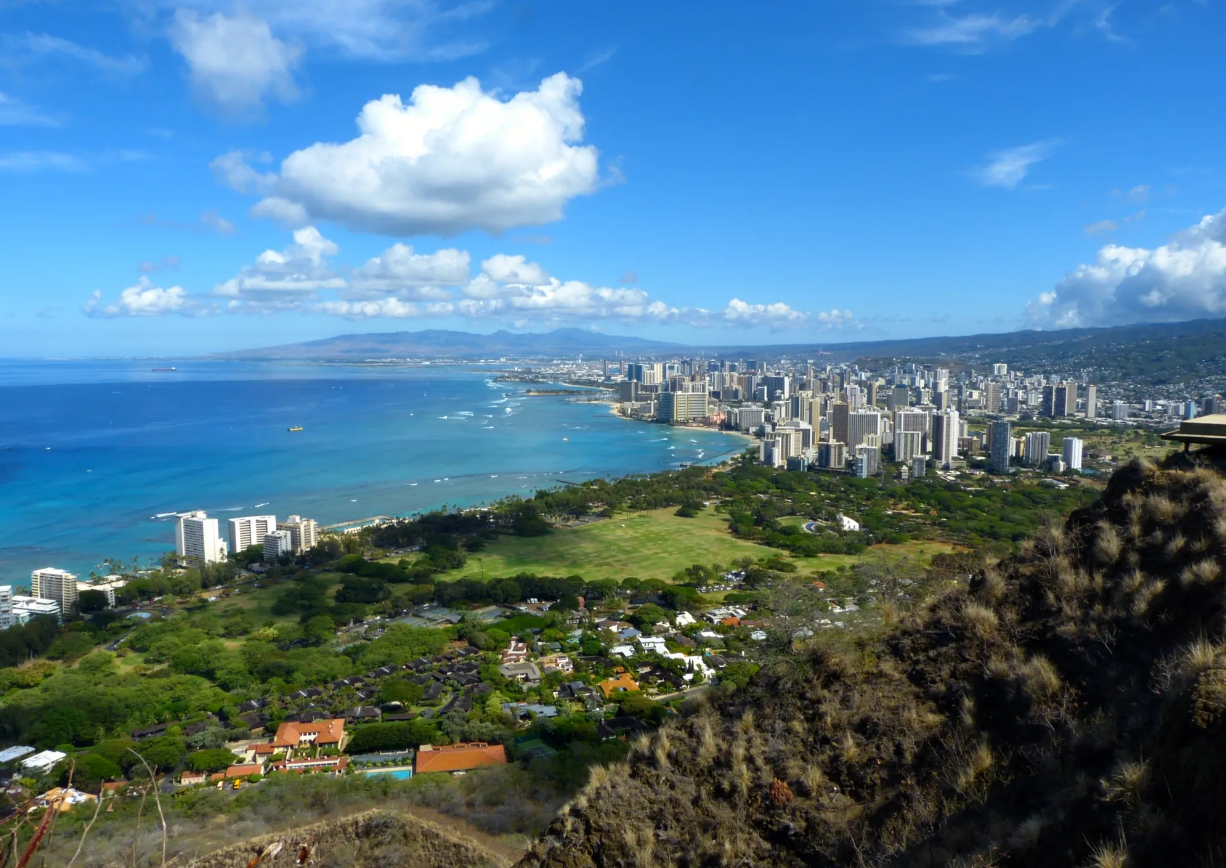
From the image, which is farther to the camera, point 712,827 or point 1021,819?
point 712,827

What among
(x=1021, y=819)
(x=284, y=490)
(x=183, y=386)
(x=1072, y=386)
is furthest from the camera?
(x=183, y=386)

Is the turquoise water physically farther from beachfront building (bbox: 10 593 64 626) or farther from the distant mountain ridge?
the distant mountain ridge

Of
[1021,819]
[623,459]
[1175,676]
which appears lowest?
[623,459]

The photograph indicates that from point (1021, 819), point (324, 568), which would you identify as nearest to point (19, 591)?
point (324, 568)

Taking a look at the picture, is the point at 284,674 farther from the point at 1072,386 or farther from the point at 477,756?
the point at 1072,386

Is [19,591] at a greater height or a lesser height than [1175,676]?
lesser

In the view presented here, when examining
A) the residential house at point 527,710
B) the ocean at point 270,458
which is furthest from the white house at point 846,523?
the residential house at point 527,710

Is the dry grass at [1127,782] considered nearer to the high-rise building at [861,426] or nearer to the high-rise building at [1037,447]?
the high-rise building at [1037,447]

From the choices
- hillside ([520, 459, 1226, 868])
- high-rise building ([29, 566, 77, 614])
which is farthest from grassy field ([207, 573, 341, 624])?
hillside ([520, 459, 1226, 868])
